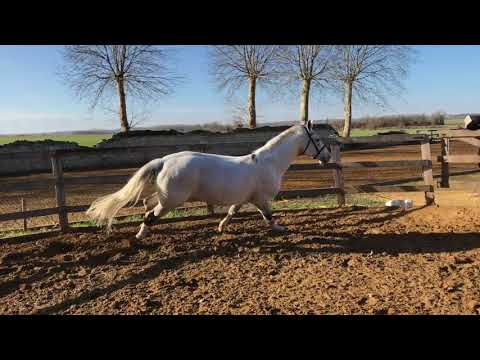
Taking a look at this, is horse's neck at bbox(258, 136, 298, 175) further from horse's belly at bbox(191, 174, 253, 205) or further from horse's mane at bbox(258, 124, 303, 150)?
horse's belly at bbox(191, 174, 253, 205)

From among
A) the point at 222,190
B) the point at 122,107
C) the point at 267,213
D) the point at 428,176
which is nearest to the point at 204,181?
the point at 222,190

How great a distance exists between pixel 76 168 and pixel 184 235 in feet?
55.4

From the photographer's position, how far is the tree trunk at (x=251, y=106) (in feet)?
91.5

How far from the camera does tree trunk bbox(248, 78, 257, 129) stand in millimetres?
27884

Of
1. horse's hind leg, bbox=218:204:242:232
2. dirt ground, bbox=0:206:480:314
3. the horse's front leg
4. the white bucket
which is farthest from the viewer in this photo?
the white bucket

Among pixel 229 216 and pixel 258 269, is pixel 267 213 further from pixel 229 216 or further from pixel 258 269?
pixel 258 269

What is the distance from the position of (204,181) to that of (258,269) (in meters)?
1.50

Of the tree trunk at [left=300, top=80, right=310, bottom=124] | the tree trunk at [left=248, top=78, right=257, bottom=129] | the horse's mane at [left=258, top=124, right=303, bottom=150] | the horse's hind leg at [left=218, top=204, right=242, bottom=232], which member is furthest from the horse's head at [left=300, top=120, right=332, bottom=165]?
the tree trunk at [left=248, top=78, right=257, bottom=129]

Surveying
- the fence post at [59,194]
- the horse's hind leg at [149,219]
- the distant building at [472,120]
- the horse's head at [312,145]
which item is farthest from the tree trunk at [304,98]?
the horse's hind leg at [149,219]

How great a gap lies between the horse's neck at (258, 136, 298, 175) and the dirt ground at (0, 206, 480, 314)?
3.45ft
